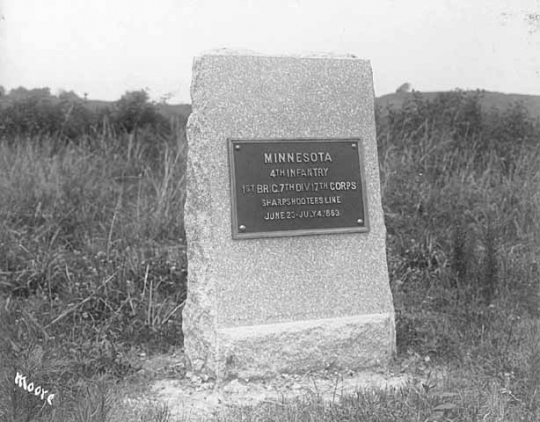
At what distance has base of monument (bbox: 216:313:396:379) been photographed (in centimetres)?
382

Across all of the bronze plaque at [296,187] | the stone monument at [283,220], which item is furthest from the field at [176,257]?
the bronze plaque at [296,187]

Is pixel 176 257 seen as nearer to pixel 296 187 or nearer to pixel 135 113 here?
pixel 296 187

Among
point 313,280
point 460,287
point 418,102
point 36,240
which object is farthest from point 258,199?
point 418,102

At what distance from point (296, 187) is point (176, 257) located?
1.90 meters

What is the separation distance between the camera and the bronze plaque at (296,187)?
12.8ft

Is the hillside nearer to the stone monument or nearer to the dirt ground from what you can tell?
the stone monument

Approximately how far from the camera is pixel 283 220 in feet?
13.0

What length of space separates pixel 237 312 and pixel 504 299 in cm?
232

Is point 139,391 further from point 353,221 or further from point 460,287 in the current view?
point 460,287

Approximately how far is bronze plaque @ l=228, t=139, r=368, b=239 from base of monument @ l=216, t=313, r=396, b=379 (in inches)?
20.8

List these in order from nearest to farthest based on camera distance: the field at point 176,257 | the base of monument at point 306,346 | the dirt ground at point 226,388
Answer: the field at point 176,257 → the dirt ground at point 226,388 → the base of monument at point 306,346

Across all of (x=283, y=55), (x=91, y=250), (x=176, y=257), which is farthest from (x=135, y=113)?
(x=283, y=55)

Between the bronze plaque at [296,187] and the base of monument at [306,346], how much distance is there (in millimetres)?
529

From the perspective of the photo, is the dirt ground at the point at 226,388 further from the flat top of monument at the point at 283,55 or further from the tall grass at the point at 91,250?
the flat top of monument at the point at 283,55
